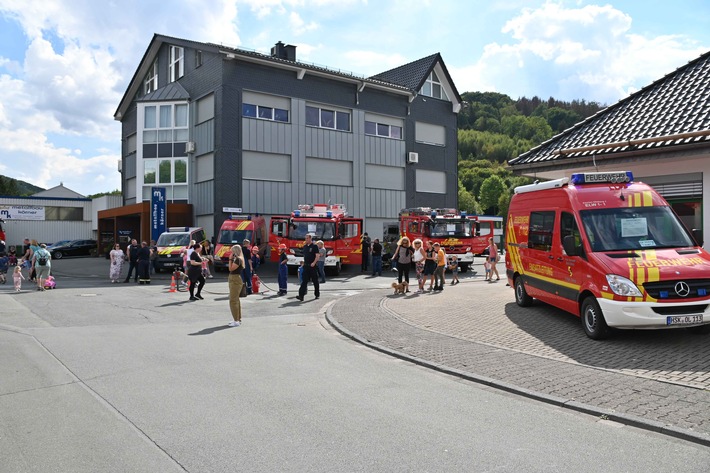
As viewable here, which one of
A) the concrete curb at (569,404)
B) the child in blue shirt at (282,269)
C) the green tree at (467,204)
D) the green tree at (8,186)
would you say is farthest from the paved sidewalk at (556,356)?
the green tree at (467,204)

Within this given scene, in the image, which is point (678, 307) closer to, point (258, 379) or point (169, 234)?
point (258, 379)

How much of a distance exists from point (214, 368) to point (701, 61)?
1232cm

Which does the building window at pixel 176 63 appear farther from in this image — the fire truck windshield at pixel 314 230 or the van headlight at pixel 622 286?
the van headlight at pixel 622 286

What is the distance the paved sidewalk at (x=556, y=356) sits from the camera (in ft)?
18.8

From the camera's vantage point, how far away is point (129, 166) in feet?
128

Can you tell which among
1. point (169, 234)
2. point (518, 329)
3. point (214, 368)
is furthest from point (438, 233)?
point (214, 368)

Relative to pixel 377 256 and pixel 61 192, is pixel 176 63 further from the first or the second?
pixel 61 192

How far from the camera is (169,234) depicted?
25984 mm

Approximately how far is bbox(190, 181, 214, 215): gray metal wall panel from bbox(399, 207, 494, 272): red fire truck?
11066 mm

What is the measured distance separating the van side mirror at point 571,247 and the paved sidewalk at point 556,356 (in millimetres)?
1381

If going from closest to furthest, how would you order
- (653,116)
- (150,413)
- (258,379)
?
(150,413) < (258,379) < (653,116)

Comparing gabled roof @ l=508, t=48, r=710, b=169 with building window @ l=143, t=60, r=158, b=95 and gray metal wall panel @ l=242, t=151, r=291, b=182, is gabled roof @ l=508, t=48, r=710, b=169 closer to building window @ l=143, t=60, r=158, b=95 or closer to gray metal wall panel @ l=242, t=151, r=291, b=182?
gray metal wall panel @ l=242, t=151, r=291, b=182

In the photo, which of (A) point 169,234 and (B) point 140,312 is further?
(A) point 169,234

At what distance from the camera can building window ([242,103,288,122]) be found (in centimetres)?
3000
